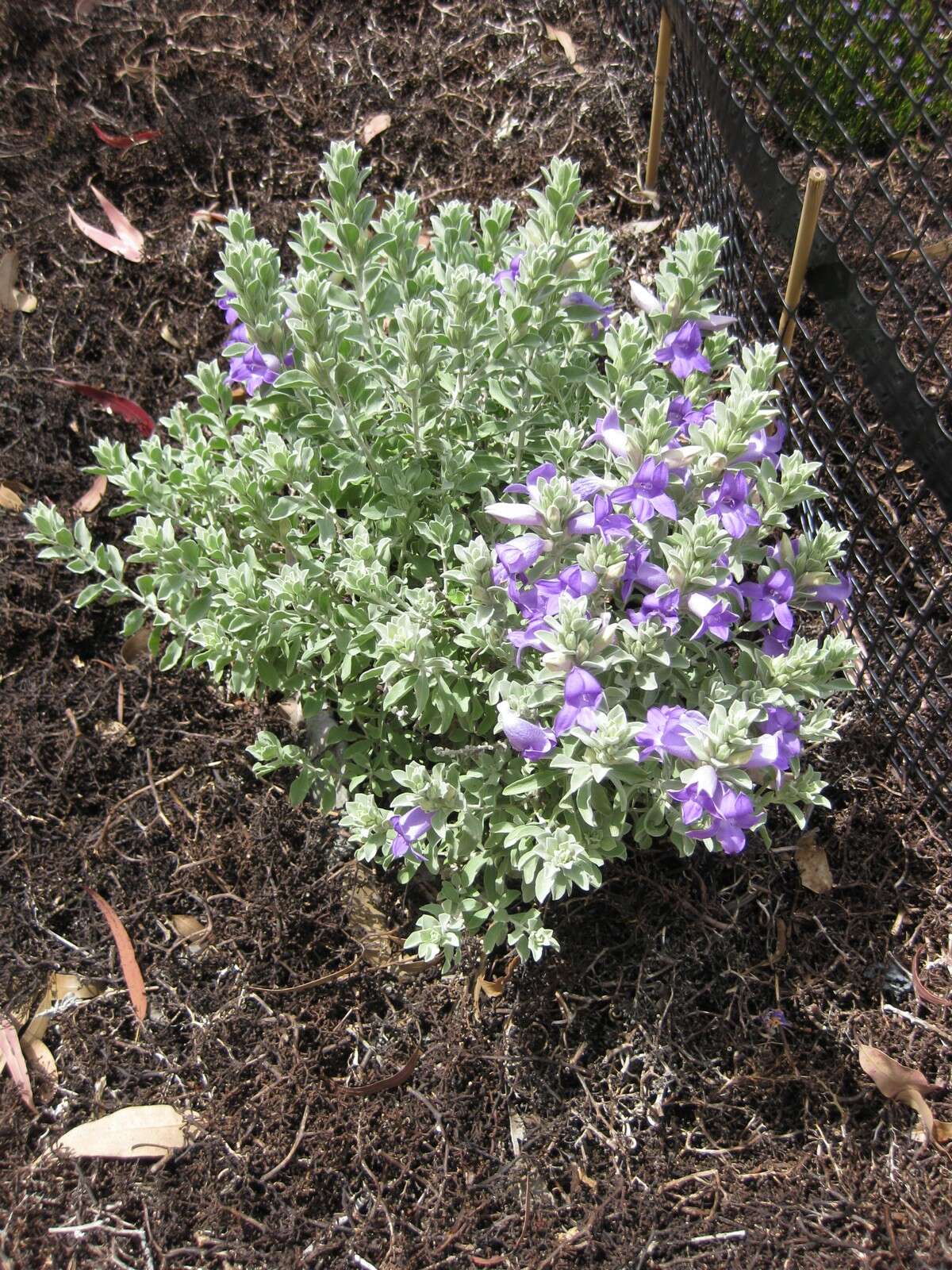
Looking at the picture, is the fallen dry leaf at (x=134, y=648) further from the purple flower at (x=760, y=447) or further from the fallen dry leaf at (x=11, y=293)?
the purple flower at (x=760, y=447)

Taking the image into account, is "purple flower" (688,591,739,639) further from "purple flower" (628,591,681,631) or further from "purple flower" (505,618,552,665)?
"purple flower" (505,618,552,665)

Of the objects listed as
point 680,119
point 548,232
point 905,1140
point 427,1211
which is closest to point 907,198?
point 680,119

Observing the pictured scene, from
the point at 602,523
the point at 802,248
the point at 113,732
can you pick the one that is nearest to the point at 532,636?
the point at 602,523

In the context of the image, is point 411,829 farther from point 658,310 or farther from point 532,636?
point 658,310

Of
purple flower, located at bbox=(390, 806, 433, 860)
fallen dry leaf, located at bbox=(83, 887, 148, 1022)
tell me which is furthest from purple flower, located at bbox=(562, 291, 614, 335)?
fallen dry leaf, located at bbox=(83, 887, 148, 1022)

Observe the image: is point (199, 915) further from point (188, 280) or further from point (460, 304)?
point (188, 280)

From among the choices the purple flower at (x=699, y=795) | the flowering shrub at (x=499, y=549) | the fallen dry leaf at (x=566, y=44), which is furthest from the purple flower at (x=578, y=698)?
the fallen dry leaf at (x=566, y=44)
